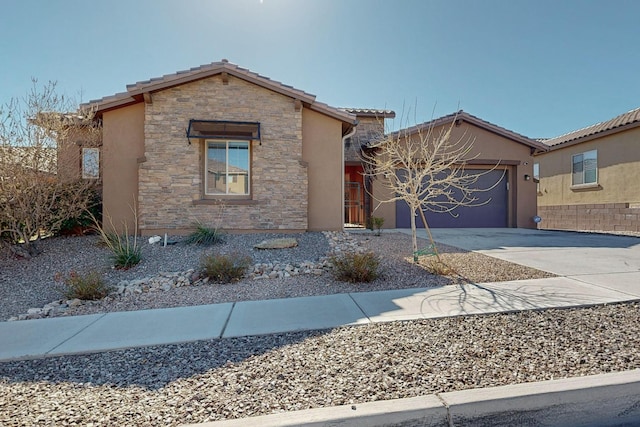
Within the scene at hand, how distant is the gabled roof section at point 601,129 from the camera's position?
45.6 ft

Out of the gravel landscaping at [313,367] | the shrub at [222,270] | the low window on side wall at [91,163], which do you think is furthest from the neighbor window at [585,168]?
the low window on side wall at [91,163]

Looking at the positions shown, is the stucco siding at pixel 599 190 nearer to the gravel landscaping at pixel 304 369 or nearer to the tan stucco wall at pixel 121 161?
the gravel landscaping at pixel 304 369

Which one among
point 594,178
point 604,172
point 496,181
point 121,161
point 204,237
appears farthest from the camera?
point 594,178

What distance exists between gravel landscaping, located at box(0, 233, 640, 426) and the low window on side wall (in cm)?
556

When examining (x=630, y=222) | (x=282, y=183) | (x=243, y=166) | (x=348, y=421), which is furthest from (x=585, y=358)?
(x=630, y=222)

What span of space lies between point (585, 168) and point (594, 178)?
0.78 m

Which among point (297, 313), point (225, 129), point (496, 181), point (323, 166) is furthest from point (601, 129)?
point (297, 313)

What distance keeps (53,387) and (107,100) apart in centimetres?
882

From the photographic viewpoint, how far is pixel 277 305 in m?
4.87

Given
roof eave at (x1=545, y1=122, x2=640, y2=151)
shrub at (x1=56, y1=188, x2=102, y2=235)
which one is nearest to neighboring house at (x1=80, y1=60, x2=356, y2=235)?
shrub at (x1=56, y1=188, x2=102, y2=235)

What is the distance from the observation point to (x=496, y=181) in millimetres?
14461

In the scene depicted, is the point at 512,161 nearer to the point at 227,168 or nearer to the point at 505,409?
the point at 227,168

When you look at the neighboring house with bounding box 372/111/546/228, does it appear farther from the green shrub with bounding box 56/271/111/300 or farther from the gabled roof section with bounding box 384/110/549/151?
the green shrub with bounding box 56/271/111/300

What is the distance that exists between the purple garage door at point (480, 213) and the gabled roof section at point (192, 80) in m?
6.40
